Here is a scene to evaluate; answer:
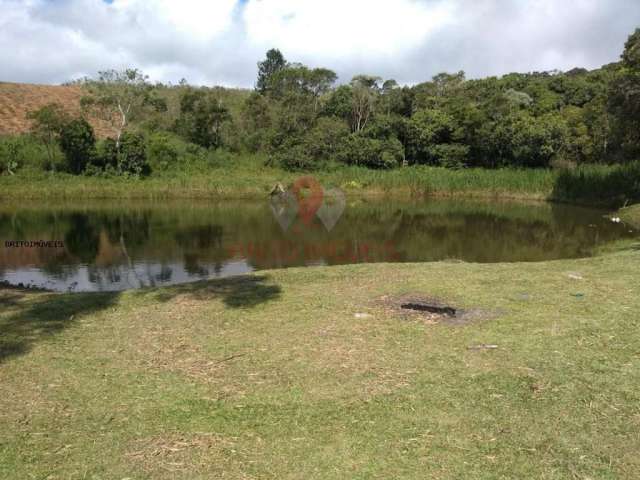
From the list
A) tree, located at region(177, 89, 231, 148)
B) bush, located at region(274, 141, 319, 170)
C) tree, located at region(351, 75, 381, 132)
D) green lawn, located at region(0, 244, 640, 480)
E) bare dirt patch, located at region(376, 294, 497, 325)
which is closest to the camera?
green lawn, located at region(0, 244, 640, 480)

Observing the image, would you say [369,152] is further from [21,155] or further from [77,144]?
[21,155]

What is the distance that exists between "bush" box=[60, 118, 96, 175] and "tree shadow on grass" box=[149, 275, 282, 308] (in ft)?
90.8

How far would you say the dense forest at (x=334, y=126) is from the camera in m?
34.7

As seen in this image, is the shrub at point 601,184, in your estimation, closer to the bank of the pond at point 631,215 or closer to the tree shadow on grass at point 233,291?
the bank of the pond at point 631,215

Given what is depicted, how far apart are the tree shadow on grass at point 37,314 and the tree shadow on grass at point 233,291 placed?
994mm

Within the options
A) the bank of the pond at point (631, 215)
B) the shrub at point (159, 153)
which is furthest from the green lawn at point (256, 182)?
the bank of the pond at point (631, 215)

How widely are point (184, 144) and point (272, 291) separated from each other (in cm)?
3233

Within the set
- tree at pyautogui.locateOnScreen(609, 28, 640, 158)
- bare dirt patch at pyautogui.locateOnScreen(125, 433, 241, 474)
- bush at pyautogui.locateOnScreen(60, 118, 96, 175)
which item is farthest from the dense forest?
bare dirt patch at pyautogui.locateOnScreen(125, 433, 241, 474)

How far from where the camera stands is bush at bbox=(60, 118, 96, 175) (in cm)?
3331

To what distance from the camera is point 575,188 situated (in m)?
31.7

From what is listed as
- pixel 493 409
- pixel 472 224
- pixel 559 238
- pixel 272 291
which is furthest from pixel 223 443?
pixel 472 224

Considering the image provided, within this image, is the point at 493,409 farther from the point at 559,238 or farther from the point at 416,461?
the point at 559,238

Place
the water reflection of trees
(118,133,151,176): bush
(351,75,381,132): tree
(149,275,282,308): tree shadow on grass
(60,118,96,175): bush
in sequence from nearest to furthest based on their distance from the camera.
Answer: (149,275,282,308): tree shadow on grass, the water reflection of trees, (60,118,96,175): bush, (118,133,151,176): bush, (351,75,381,132): tree

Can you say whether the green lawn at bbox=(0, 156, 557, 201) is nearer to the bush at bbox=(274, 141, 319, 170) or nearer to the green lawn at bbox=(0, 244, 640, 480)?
the bush at bbox=(274, 141, 319, 170)
